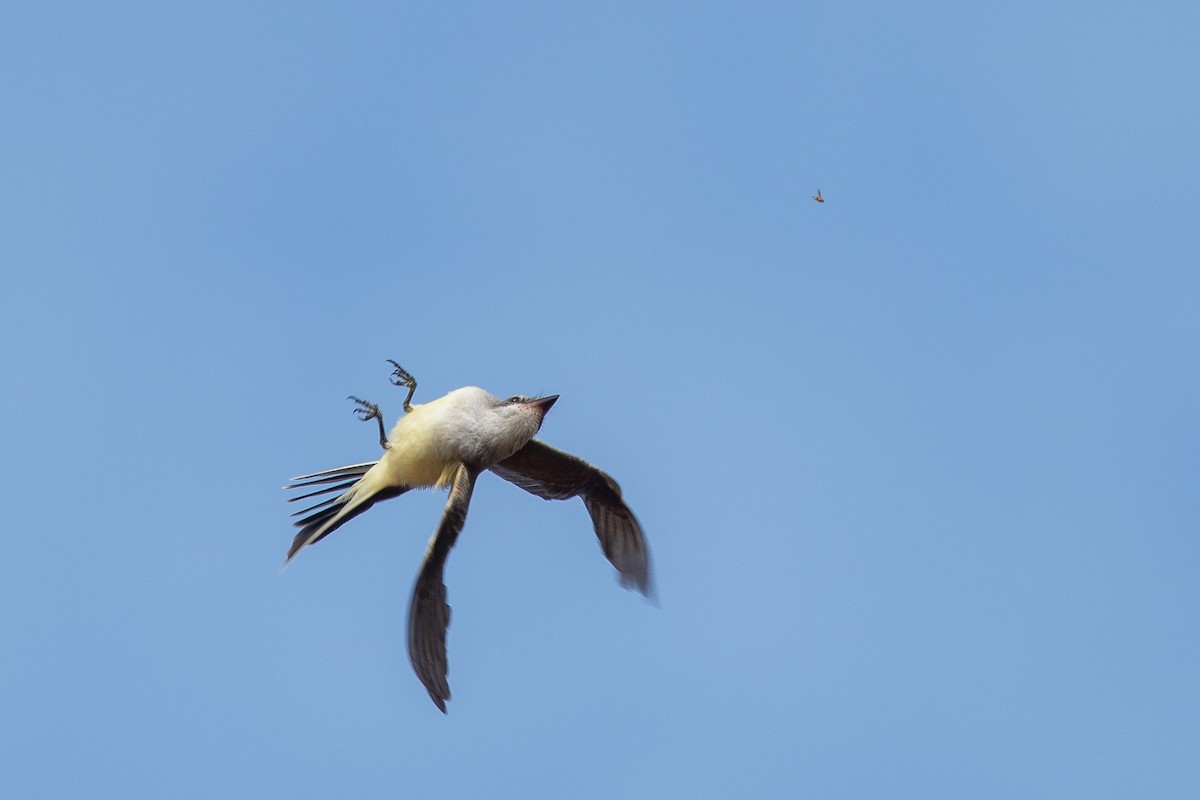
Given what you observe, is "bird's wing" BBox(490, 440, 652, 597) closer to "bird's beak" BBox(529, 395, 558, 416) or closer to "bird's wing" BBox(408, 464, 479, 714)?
"bird's beak" BBox(529, 395, 558, 416)

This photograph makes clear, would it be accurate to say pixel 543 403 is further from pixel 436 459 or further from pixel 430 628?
pixel 430 628

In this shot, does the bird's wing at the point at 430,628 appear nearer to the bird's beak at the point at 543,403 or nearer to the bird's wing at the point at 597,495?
the bird's beak at the point at 543,403

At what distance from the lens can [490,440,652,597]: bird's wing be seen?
49.6ft

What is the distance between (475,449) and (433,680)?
2.42 meters

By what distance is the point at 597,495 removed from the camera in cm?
1560

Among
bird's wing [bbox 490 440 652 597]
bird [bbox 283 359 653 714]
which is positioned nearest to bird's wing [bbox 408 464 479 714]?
bird [bbox 283 359 653 714]

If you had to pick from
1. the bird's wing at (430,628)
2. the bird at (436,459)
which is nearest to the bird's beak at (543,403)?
the bird at (436,459)

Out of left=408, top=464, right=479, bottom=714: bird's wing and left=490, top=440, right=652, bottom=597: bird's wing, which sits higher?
left=490, top=440, right=652, bottom=597: bird's wing

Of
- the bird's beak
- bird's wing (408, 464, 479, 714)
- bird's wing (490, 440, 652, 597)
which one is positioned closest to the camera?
bird's wing (408, 464, 479, 714)

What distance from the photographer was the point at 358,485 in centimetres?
1357

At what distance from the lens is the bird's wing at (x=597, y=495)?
15117mm

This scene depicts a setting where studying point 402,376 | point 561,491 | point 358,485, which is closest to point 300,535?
point 358,485

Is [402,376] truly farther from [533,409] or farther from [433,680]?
[433,680]

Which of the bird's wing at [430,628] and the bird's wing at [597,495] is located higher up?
the bird's wing at [597,495]
